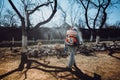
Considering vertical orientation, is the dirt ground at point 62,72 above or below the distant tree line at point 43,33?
below

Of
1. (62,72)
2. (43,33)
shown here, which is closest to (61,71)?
(62,72)

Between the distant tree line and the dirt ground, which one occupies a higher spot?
the distant tree line

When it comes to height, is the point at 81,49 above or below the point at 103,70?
above

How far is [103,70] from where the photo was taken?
240 inches

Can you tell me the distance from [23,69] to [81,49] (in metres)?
5.43

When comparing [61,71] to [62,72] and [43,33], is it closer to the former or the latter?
[62,72]

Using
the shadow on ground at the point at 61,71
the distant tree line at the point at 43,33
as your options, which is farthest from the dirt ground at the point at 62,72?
the distant tree line at the point at 43,33

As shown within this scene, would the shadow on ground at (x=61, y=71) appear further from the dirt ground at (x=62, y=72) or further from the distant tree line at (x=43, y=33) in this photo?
the distant tree line at (x=43, y=33)

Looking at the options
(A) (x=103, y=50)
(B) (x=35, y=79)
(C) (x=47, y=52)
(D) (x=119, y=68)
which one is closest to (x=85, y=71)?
(D) (x=119, y=68)

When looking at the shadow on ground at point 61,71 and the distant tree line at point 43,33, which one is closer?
the shadow on ground at point 61,71

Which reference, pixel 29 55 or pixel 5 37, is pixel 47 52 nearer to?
pixel 29 55

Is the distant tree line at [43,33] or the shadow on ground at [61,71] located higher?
the distant tree line at [43,33]

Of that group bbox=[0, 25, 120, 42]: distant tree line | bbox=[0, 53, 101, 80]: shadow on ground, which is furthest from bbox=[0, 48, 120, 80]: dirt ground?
bbox=[0, 25, 120, 42]: distant tree line

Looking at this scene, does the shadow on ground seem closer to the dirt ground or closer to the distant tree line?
the dirt ground
